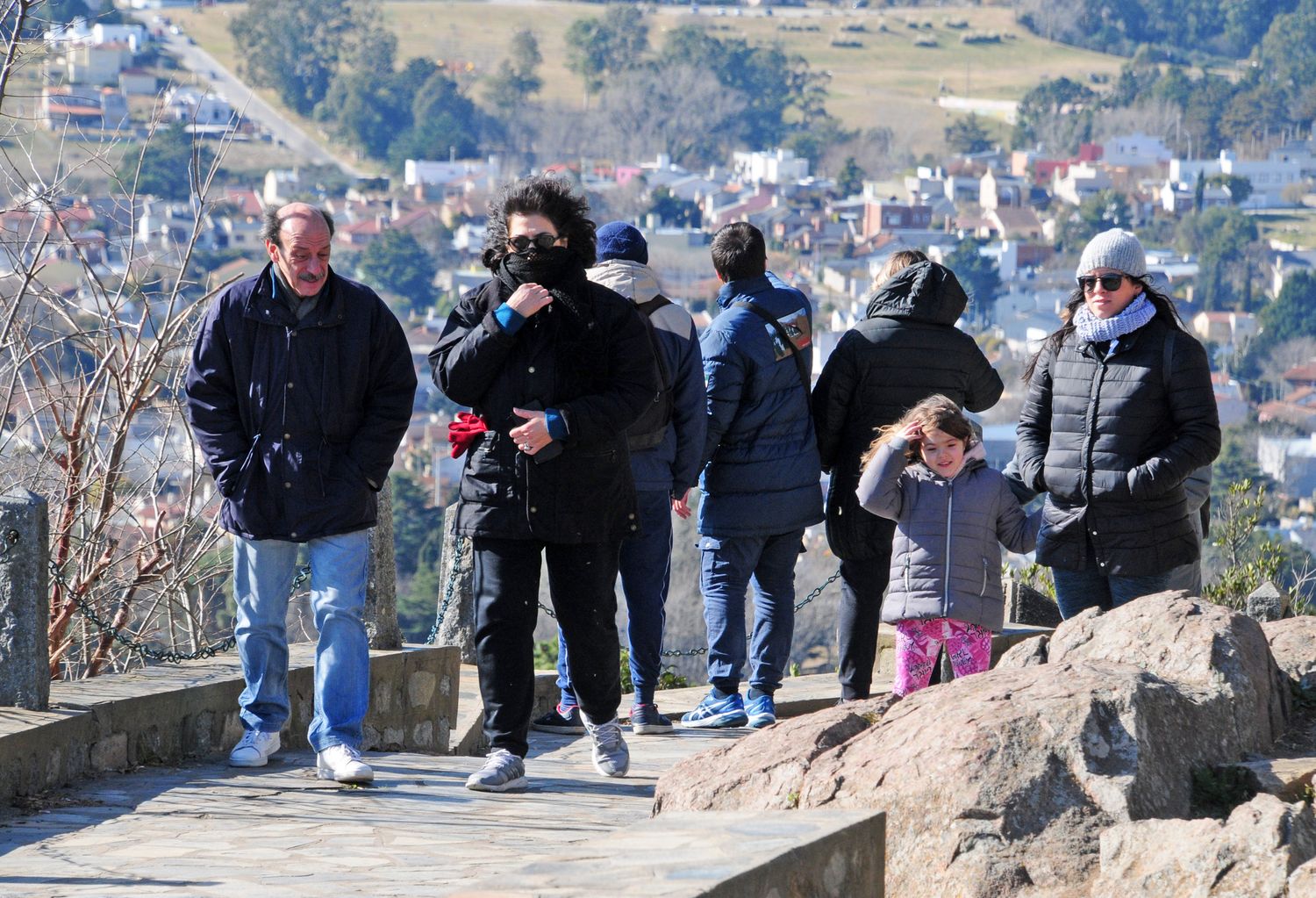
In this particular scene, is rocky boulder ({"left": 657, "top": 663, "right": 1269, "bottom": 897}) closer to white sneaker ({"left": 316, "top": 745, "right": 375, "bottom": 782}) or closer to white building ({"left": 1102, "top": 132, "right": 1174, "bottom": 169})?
white sneaker ({"left": 316, "top": 745, "right": 375, "bottom": 782})

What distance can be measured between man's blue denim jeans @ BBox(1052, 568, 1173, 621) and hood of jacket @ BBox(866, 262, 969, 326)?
83 centimetres

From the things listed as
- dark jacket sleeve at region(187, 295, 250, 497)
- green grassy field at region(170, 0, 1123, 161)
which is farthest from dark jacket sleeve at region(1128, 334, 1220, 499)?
green grassy field at region(170, 0, 1123, 161)

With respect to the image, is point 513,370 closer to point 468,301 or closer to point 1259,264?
point 468,301

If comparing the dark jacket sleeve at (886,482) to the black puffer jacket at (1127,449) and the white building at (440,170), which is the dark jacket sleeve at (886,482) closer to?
the black puffer jacket at (1127,449)

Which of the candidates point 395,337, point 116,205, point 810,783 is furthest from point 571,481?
point 116,205

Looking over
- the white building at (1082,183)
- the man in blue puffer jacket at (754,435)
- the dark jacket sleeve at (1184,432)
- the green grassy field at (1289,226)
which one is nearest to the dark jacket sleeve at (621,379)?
the man in blue puffer jacket at (754,435)

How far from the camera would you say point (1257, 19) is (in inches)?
5217

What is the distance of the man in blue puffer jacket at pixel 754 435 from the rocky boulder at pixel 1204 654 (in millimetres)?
1116

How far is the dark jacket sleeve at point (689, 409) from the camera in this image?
5188 mm

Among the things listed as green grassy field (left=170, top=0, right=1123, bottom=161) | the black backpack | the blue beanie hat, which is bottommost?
the black backpack

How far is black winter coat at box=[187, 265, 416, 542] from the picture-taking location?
4316 mm

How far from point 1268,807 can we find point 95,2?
11272 centimetres

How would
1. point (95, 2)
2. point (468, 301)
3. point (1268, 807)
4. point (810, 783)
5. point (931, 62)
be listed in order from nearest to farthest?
point (1268, 807) → point (810, 783) → point (468, 301) → point (95, 2) → point (931, 62)

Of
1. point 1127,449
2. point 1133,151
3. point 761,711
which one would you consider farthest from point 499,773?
point 1133,151
